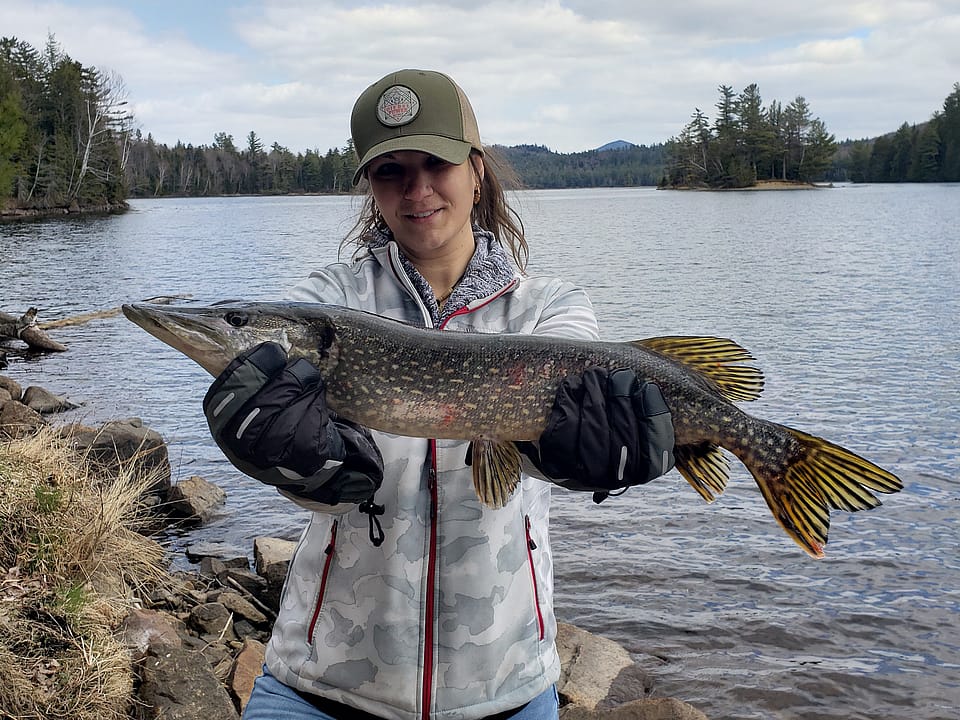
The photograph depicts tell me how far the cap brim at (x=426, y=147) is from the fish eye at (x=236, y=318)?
0.67m

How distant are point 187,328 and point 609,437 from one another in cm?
141

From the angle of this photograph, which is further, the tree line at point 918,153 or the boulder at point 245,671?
the tree line at point 918,153

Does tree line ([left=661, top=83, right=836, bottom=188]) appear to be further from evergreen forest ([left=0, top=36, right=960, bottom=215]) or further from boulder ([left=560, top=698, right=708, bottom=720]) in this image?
boulder ([left=560, top=698, right=708, bottom=720])

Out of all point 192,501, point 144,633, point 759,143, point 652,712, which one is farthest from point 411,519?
point 759,143

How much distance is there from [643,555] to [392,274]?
17.8ft

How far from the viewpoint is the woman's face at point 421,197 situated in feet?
9.44

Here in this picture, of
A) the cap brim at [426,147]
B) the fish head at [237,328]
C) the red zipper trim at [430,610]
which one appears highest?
the cap brim at [426,147]

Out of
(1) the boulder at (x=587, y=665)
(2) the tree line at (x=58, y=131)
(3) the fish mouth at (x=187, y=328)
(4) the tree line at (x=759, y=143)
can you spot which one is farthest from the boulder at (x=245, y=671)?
(4) the tree line at (x=759, y=143)

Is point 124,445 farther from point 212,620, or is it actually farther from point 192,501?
point 212,620

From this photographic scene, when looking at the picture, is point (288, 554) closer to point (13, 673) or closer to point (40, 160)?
point (13, 673)

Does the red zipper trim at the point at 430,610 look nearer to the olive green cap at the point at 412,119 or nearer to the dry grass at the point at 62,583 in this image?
the olive green cap at the point at 412,119

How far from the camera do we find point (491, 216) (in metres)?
3.62

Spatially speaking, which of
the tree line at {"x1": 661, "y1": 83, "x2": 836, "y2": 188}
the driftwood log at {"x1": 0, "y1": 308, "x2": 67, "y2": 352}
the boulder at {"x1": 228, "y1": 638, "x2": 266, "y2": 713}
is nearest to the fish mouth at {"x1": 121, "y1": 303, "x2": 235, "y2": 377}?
the boulder at {"x1": 228, "y1": 638, "x2": 266, "y2": 713}

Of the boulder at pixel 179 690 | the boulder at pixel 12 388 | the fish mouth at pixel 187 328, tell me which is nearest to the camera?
the fish mouth at pixel 187 328
